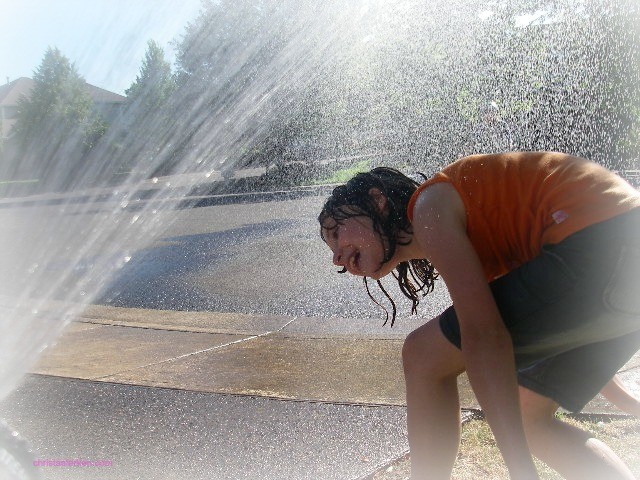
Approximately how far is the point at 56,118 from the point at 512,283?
9.88 m

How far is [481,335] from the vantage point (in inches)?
61.9

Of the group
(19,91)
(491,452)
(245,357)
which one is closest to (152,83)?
(19,91)

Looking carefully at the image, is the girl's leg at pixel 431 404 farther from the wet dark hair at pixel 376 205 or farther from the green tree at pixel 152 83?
the green tree at pixel 152 83

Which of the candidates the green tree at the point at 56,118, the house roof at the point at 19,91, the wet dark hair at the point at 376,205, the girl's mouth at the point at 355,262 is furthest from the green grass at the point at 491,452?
the house roof at the point at 19,91

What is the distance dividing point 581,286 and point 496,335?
0.22 metres

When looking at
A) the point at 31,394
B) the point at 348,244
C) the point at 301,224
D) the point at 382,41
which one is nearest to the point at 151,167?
the point at 301,224

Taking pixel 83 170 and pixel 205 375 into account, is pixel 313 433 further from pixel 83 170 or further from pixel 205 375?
pixel 83 170

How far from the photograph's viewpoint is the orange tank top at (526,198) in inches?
66.5

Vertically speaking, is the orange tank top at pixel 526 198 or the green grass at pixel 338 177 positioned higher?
the orange tank top at pixel 526 198

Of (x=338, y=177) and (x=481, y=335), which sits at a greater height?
(x=481, y=335)

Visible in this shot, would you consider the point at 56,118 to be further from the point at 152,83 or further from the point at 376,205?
the point at 376,205

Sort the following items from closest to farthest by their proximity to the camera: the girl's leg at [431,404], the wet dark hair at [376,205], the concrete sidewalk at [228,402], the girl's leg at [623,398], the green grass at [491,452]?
the girl's leg at [431,404], the wet dark hair at [376,205], the girl's leg at [623,398], the green grass at [491,452], the concrete sidewalk at [228,402]

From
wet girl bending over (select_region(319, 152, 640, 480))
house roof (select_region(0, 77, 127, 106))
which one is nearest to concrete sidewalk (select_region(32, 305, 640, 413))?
wet girl bending over (select_region(319, 152, 640, 480))

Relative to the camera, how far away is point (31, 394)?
3641 millimetres
